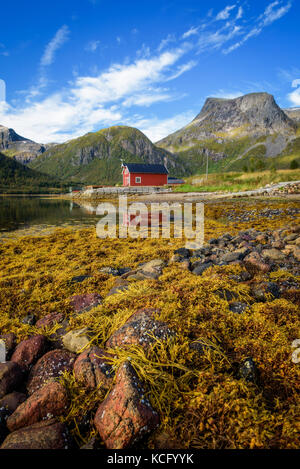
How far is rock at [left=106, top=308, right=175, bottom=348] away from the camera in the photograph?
2.16 meters

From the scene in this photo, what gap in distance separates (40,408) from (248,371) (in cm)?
169

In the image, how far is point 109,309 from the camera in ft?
9.98

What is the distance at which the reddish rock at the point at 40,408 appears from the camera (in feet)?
5.42

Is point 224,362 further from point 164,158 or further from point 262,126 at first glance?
point 262,126

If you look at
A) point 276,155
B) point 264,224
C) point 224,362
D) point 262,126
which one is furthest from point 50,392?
point 262,126

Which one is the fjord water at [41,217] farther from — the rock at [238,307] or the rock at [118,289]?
the rock at [238,307]

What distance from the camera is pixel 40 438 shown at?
145 centimetres

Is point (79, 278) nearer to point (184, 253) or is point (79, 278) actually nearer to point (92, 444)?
point (184, 253)

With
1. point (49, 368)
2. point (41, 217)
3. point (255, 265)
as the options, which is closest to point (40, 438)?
point (49, 368)

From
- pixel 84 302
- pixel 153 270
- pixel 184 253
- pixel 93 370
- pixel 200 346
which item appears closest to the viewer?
pixel 93 370

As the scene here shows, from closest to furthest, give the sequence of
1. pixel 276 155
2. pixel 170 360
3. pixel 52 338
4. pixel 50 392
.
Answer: pixel 50 392 < pixel 170 360 < pixel 52 338 < pixel 276 155

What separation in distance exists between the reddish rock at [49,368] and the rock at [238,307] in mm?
1950

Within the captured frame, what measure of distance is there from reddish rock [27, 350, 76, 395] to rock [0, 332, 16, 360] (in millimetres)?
539
